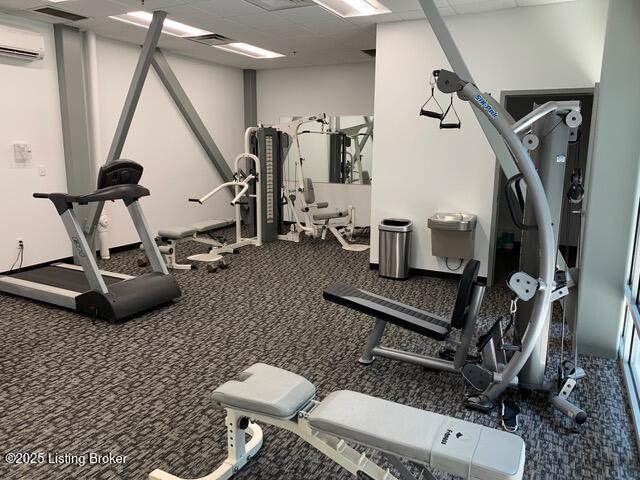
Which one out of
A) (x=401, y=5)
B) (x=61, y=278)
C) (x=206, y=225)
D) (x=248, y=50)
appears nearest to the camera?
(x=401, y=5)

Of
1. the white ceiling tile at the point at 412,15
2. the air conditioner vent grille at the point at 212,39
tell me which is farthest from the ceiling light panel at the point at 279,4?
the air conditioner vent grille at the point at 212,39

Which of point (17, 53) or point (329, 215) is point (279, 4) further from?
point (329, 215)

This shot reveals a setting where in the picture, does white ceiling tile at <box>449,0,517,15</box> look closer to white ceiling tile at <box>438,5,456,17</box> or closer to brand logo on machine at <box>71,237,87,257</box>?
white ceiling tile at <box>438,5,456,17</box>

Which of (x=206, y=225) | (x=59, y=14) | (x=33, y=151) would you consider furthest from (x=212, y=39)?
(x=33, y=151)

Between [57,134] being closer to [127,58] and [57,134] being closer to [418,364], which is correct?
[127,58]

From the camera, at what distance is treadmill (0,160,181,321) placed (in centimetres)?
398

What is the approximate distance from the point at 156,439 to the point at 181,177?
5618 mm

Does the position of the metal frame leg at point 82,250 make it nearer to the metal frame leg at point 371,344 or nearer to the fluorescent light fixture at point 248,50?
the metal frame leg at point 371,344

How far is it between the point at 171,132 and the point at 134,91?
75.8 inches

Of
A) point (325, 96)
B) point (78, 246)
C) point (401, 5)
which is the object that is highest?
point (401, 5)

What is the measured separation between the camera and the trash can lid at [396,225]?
17.4ft

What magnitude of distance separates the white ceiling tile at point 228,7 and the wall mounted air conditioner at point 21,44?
193cm

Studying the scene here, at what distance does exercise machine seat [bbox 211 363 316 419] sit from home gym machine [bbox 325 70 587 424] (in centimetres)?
110

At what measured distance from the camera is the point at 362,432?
1723 mm
